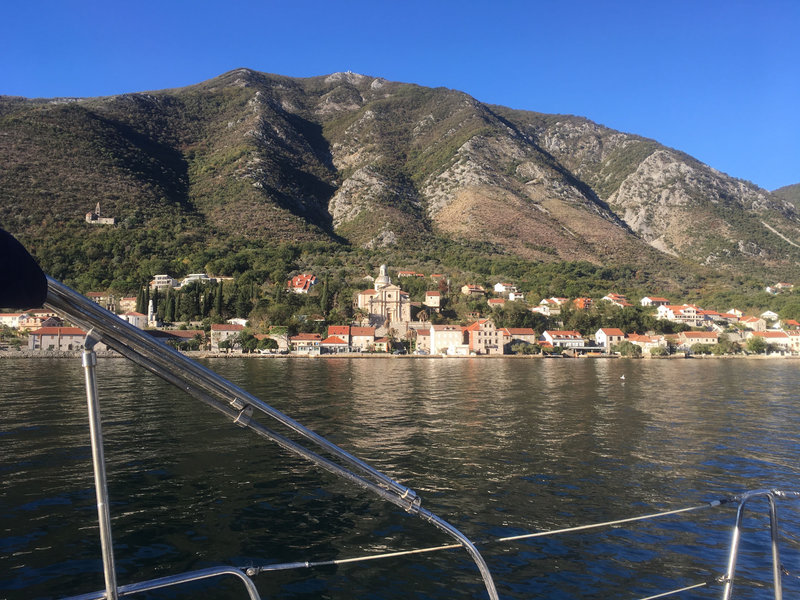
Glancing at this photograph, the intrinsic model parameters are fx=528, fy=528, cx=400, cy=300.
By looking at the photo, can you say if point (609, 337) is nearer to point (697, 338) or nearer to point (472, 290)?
point (697, 338)

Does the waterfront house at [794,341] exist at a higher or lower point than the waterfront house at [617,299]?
lower

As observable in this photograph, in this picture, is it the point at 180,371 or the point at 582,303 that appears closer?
the point at 180,371

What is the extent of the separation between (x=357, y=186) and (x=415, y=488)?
478 ft

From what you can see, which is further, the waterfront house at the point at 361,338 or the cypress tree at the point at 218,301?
the cypress tree at the point at 218,301

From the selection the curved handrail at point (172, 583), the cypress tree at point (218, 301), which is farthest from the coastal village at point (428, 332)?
the curved handrail at point (172, 583)

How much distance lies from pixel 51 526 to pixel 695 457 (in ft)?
49.3

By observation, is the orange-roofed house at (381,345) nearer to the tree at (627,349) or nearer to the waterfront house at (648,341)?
the tree at (627,349)

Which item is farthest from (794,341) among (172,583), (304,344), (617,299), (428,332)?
(172,583)

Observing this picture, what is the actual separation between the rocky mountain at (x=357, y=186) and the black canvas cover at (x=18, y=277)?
3709 inches

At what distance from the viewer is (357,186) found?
151750 mm

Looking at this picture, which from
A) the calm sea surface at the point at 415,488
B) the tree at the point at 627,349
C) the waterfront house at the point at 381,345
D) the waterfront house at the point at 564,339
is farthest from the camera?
the waterfront house at the point at 564,339

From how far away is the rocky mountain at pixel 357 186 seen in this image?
10444cm

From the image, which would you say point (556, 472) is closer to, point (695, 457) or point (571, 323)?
point (695, 457)

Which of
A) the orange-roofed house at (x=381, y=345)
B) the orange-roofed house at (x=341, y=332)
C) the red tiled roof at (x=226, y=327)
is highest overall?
the red tiled roof at (x=226, y=327)
